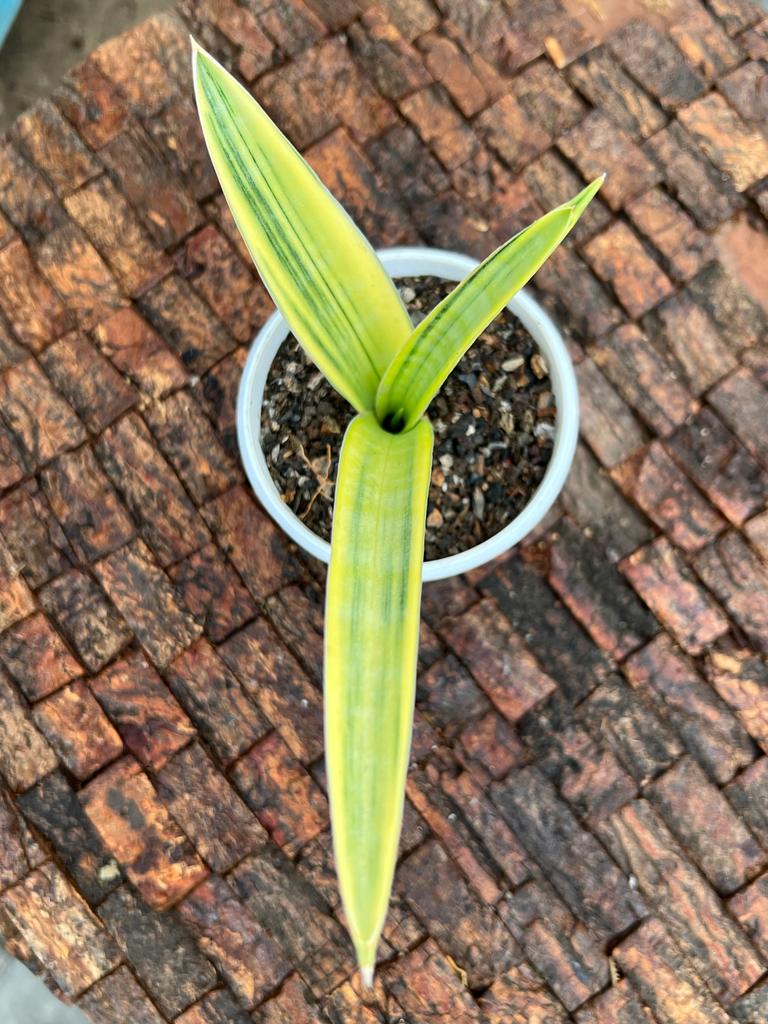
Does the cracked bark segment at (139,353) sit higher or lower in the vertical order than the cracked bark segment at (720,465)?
higher

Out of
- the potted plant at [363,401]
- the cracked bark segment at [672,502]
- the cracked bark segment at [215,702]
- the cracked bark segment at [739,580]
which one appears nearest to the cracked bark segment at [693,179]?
the cracked bark segment at [672,502]

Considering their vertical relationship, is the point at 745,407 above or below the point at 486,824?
above

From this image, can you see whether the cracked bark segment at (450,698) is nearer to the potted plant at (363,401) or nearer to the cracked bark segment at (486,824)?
the cracked bark segment at (486,824)

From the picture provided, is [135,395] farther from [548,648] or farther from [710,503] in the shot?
[710,503]

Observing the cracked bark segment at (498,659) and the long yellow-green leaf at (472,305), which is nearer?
the long yellow-green leaf at (472,305)

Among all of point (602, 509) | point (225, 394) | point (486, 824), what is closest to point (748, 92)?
point (602, 509)

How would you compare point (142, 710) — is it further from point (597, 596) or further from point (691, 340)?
point (691, 340)

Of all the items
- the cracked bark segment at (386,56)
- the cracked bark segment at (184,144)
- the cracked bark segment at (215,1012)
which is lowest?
the cracked bark segment at (215,1012)
